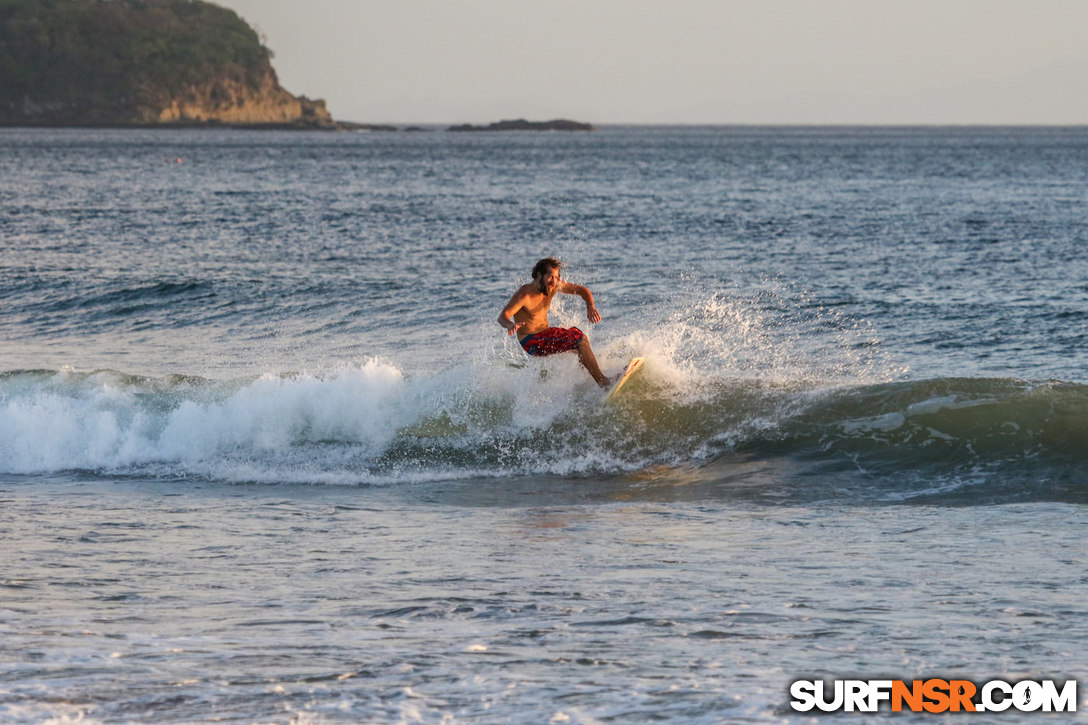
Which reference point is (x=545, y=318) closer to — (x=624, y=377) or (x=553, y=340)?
(x=553, y=340)

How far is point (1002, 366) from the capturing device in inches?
629

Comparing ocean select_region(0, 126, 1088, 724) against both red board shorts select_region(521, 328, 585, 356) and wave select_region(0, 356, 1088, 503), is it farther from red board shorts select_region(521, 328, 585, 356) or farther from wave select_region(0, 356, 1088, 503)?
red board shorts select_region(521, 328, 585, 356)

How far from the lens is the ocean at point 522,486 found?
599 centimetres

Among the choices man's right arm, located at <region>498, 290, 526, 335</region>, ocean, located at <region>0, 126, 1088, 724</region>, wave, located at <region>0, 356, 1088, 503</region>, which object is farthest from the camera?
wave, located at <region>0, 356, 1088, 503</region>

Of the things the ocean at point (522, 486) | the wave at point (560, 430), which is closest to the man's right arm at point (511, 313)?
the wave at point (560, 430)

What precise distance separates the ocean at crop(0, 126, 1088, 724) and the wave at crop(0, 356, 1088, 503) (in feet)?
0.16

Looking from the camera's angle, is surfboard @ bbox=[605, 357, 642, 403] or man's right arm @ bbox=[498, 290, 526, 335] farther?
surfboard @ bbox=[605, 357, 642, 403]

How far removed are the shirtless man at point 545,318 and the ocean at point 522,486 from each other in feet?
2.61

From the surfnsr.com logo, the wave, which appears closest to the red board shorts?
the wave

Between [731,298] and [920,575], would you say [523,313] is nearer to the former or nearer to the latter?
[920,575]

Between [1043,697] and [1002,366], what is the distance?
36.7ft

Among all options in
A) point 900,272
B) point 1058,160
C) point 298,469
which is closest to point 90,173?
point 900,272

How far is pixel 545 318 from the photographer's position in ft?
41.0

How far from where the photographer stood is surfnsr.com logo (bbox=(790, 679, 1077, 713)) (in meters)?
5.50
